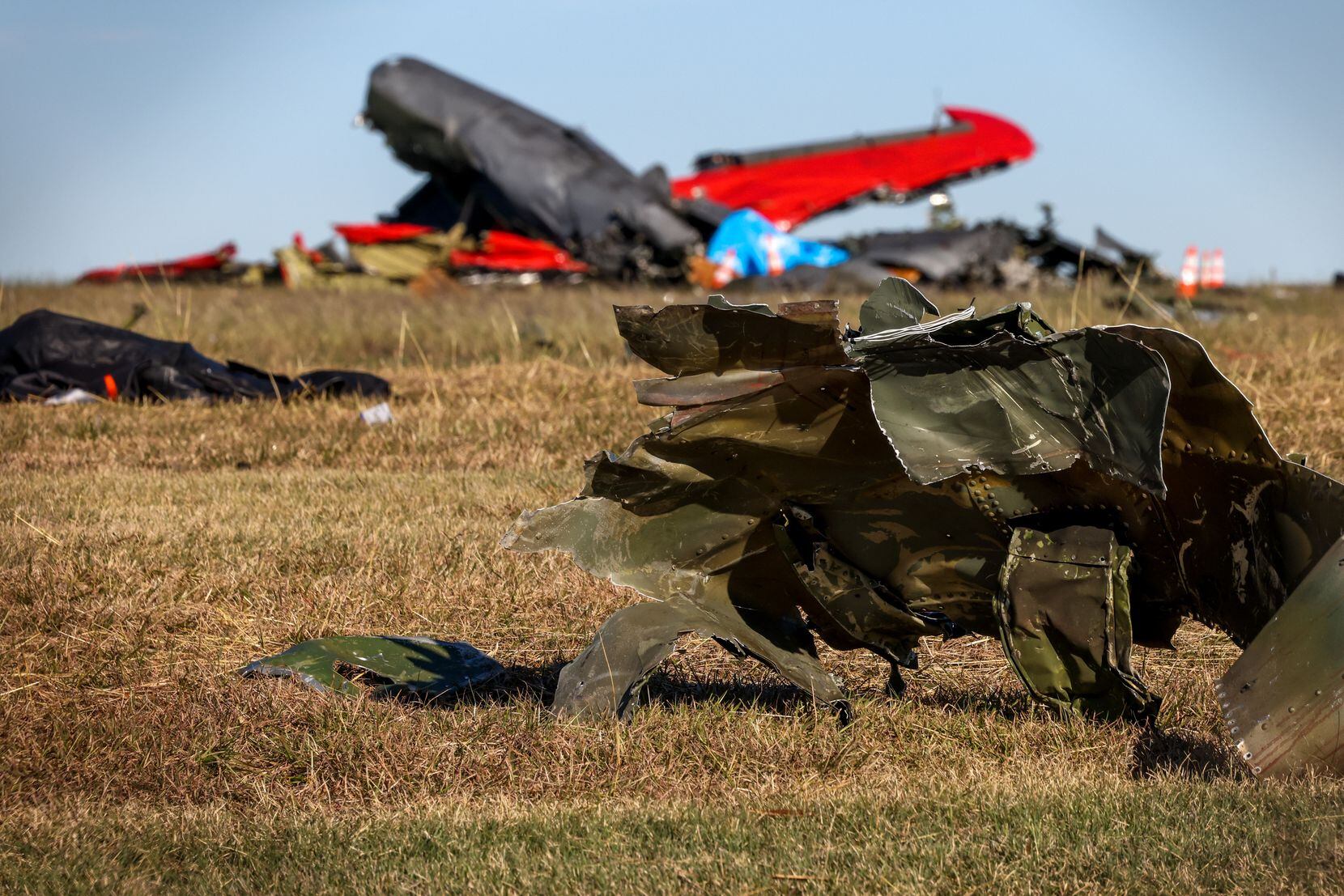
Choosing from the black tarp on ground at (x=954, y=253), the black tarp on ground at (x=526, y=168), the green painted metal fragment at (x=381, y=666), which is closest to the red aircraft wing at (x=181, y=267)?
the black tarp on ground at (x=526, y=168)

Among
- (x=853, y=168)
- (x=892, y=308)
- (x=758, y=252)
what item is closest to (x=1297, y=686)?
(x=892, y=308)

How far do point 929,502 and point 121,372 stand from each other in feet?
24.4

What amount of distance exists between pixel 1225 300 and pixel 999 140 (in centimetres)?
733

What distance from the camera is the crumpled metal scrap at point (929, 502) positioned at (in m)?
3.29

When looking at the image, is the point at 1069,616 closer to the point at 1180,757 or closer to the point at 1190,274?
the point at 1180,757

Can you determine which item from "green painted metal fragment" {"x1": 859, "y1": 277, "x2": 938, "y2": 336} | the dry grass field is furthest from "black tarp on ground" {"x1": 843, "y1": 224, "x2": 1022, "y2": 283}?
"green painted metal fragment" {"x1": 859, "y1": 277, "x2": 938, "y2": 336}

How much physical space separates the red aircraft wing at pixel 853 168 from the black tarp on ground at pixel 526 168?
213 cm

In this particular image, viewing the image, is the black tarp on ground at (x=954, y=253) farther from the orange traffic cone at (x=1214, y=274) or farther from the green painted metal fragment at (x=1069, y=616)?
the green painted metal fragment at (x=1069, y=616)

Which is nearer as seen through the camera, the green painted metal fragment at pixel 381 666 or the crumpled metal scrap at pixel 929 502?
the crumpled metal scrap at pixel 929 502

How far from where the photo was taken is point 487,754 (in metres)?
3.57

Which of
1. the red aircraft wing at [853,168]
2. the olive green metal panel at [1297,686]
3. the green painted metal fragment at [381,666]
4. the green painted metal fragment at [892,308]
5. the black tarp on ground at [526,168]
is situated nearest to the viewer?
the olive green metal panel at [1297,686]

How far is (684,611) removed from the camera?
147 inches

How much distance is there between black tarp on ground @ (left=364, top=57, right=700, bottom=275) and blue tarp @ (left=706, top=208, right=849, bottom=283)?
27.8 inches

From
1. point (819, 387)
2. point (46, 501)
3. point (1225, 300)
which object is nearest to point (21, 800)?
point (819, 387)
